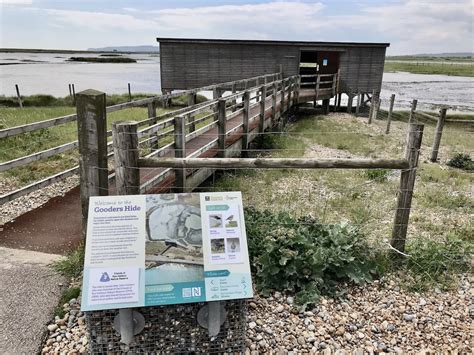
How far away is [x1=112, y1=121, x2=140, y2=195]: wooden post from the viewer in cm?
359

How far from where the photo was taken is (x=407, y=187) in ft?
13.6

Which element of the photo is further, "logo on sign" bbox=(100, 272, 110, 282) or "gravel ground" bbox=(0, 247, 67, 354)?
"gravel ground" bbox=(0, 247, 67, 354)

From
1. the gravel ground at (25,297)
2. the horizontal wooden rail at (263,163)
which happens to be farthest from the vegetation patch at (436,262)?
the gravel ground at (25,297)

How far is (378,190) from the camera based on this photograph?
27.2 feet

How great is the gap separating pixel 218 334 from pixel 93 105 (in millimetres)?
2373

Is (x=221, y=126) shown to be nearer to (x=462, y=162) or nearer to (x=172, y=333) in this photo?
(x=172, y=333)

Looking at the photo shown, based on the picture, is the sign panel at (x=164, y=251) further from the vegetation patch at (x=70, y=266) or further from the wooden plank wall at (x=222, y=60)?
the wooden plank wall at (x=222, y=60)

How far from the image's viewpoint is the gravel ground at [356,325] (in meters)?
3.20

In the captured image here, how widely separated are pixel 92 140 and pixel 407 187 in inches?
129

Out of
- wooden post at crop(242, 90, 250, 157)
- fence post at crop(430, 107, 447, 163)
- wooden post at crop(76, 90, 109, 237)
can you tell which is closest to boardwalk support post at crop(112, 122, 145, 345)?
wooden post at crop(76, 90, 109, 237)

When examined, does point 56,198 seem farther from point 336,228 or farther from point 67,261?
point 336,228

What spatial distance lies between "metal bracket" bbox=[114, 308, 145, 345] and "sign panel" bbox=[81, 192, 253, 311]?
18 centimetres

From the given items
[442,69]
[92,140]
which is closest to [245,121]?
[92,140]

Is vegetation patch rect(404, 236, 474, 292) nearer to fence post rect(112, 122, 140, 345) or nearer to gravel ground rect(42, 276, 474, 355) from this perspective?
gravel ground rect(42, 276, 474, 355)
